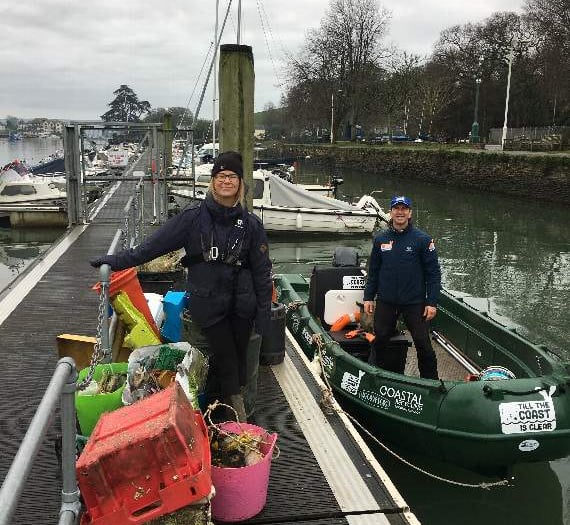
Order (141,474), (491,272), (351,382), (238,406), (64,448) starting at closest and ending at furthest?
1. (64,448)
2. (141,474)
3. (238,406)
4. (351,382)
5. (491,272)

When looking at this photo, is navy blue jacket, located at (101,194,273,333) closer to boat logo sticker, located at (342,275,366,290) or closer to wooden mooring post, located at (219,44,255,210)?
wooden mooring post, located at (219,44,255,210)

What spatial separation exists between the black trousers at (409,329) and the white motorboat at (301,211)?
40.6 feet

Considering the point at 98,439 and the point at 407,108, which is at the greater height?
the point at 407,108

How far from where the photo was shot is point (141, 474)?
262 centimetres

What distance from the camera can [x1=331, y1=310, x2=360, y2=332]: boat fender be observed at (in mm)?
7152

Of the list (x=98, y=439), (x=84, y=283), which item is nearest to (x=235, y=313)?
(x=98, y=439)

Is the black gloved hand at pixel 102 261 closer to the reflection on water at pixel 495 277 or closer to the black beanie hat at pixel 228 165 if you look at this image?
the black beanie hat at pixel 228 165

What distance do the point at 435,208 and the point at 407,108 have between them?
118 feet

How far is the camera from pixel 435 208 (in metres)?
28.5

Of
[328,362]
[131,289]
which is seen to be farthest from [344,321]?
[131,289]

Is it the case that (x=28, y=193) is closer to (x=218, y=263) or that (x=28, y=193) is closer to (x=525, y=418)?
(x=218, y=263)

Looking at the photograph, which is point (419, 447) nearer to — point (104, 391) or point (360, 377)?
point (360, 377)

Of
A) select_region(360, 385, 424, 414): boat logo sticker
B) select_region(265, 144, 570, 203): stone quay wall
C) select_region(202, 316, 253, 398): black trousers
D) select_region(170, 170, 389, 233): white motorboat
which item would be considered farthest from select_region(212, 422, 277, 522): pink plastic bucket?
select_region(265, 144, 570, 203): stone quay wall

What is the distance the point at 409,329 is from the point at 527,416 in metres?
1.24
